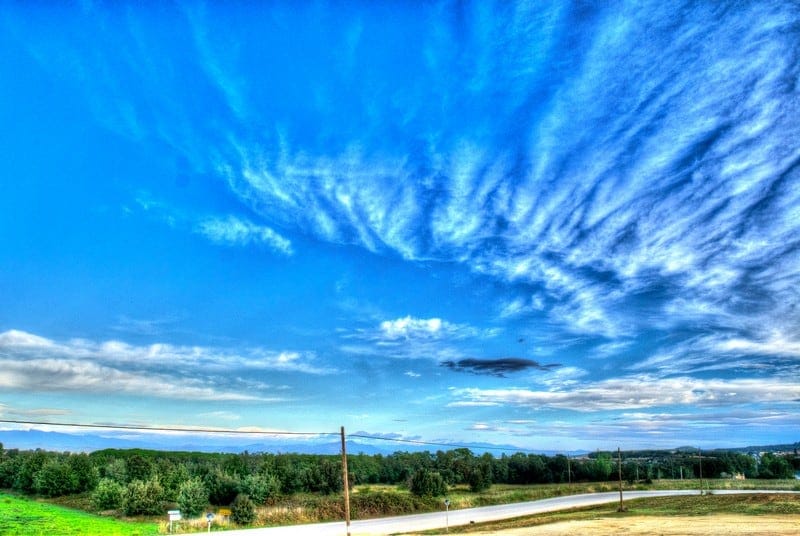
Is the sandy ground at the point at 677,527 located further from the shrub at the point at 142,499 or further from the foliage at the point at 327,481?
the foliage at the point at 327,481

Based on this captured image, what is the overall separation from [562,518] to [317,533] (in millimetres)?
23738

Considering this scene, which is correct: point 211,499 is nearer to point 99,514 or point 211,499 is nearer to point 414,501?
point 99,514

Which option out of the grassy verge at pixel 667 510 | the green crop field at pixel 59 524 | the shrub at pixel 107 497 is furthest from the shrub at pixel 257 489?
the grassy verge at pixel 667 510

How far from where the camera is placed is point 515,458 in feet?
422

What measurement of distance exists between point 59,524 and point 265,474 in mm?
27881

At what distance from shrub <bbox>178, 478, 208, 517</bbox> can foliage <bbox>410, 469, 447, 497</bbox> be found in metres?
31.7

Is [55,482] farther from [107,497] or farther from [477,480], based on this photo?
[477,480]

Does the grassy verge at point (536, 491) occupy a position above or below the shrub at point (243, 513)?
below

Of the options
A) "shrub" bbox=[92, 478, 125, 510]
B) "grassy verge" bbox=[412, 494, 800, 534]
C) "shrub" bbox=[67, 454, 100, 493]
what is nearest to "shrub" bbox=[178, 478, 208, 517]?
"shrub" bbox=[92, 478, 125, 510]

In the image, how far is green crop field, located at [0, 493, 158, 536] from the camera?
42312mm

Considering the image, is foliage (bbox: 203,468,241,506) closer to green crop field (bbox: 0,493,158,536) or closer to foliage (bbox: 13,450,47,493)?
green crop field (bbox: 0,493,158,536)

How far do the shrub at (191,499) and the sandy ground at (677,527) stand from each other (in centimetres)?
2900

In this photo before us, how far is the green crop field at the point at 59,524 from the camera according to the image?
1666 inches

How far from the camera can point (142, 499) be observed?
182 feet
